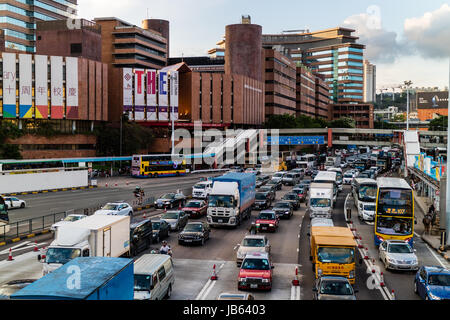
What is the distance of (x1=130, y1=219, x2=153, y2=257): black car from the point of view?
25500mm

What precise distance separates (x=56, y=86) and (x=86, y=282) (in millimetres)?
80574

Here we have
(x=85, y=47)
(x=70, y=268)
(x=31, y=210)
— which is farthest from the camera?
(x=85, y=47)

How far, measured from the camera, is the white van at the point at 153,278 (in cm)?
1633

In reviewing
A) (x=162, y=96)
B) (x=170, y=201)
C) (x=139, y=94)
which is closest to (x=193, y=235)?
(x=170, y=201)

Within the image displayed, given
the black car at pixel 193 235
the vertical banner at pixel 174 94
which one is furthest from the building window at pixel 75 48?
the black car at pixel 193 235

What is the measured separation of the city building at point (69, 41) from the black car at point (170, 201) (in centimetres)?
7164

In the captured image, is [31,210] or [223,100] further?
[223,100]

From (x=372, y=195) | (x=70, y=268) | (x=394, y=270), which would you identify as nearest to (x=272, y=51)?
(x=372, y=195)

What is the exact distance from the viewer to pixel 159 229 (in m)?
29.5

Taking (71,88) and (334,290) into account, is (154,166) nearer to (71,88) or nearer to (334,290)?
(71,88)

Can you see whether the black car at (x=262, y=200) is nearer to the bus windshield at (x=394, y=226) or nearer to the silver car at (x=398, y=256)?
the bus windshield at (x=394, y=226)

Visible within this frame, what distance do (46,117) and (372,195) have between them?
212ft

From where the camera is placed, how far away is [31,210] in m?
42.1
